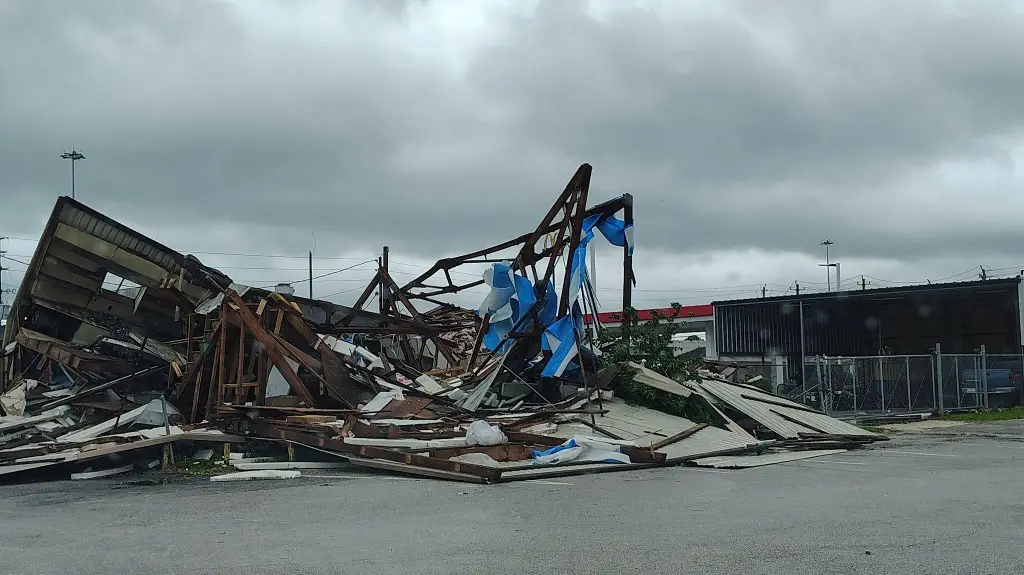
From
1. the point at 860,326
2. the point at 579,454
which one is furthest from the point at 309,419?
the point at 860,326

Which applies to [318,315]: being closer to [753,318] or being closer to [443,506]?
[443,506]

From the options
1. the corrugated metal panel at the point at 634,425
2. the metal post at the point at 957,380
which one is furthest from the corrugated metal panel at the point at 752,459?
the metal post at the point at 957,380

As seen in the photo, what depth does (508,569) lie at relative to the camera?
6793 mm

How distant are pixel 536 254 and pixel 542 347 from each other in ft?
7.39

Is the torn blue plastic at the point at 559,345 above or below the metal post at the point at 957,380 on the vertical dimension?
above

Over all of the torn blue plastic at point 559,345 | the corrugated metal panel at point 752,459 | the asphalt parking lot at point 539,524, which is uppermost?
the torn blue plastic at point 559,345

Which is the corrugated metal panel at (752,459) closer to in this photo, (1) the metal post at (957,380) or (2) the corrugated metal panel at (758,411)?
(2) the corrugated metal panel at (758,411)

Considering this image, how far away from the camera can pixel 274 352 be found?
15.8m

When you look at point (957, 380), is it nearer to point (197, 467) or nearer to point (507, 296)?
point (507, 296)

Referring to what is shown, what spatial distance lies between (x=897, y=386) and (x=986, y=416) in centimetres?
293

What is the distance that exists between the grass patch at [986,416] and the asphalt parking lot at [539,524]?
1567 centimetres

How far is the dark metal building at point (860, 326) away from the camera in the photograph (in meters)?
42.1

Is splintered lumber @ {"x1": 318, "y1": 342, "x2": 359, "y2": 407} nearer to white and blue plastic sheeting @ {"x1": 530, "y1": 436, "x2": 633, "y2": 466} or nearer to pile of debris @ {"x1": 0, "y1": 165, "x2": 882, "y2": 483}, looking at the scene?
pile of debris @ {"x1": 0, "y1": 165, "x2": 882, "y2": 483}

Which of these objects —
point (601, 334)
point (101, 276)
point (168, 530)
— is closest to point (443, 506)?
point (168, 530)
